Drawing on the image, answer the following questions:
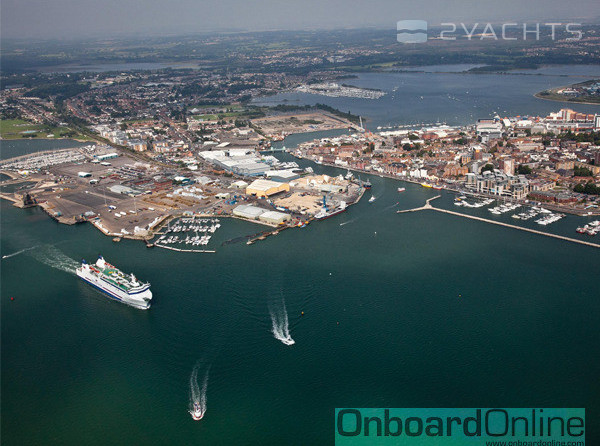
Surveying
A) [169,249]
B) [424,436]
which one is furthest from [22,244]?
[424,436]

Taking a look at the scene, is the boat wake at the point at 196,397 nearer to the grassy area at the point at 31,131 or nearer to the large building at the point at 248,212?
the large building at the point at 248,212

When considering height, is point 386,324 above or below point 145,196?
below

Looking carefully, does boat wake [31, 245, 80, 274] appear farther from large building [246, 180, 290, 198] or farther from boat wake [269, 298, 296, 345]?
large building [246, 180, 290, 198]

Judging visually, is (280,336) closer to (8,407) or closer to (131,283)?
(131,283)

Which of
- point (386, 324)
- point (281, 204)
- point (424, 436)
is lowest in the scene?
point (424, 436)

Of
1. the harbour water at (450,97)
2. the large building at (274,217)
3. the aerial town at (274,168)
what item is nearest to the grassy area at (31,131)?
the aerial town at (274,168)
